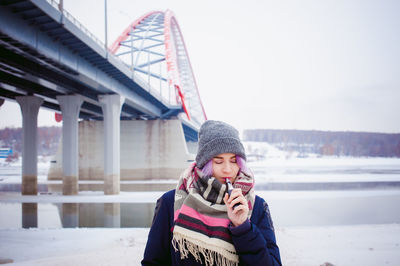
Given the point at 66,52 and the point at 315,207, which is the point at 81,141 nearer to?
the point at 66,52

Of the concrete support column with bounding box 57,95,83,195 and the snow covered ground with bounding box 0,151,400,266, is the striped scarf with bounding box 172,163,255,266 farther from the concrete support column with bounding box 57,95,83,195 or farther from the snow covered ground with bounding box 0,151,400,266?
the concrete support column with bounding box 57,95,83,195

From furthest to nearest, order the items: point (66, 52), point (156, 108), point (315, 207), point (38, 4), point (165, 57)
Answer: point (165, 57)
point (156, 108)
point (66, 52)
point (315, 207)
point (38, 4)

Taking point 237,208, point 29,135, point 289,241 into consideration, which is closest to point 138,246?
point 289,241

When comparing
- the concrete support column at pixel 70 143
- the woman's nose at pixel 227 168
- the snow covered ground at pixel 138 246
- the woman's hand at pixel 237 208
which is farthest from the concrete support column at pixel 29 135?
the woman's hand at pixel 237 208

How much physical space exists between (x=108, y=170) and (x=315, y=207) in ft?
49.4

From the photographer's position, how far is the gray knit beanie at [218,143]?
2.13 m

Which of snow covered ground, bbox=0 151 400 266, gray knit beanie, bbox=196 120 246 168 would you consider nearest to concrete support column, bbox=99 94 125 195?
snow covered ground, bbox=0 151 400 266

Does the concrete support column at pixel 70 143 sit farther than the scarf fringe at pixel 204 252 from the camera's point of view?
Yes

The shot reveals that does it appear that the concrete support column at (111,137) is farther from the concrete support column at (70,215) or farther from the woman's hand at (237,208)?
the woman's hand at (237,208)

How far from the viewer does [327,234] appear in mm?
8484

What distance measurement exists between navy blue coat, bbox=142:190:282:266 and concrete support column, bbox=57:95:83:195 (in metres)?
21.6

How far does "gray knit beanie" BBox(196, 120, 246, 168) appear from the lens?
2.13m

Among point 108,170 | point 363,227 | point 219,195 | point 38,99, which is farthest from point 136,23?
point 219,195

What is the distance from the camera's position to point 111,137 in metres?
23.3
